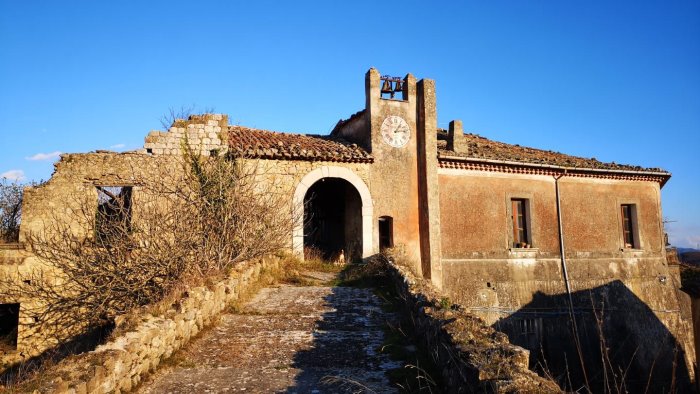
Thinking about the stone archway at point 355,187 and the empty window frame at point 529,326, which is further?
the empty window frame at point 529,326

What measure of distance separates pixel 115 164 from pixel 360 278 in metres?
6.73

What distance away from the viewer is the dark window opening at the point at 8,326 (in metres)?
11.7

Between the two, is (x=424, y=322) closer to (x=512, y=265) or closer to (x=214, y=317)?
(x=214, y=317)

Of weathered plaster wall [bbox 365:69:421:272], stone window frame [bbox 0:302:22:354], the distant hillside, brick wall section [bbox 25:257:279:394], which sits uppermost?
weathered plaster wall [bbox 365:69:421:272]

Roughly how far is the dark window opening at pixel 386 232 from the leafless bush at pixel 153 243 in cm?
304

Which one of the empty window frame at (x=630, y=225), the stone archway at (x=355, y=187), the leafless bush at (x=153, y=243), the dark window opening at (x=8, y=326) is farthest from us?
the empty window frame at (x=630, y=225)

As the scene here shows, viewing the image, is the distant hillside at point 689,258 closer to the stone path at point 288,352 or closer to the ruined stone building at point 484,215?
the ruined stone building at point 484,215

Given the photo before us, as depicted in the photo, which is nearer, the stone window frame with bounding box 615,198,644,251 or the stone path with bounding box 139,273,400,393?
the stone path with bounding box 139,273,400,393

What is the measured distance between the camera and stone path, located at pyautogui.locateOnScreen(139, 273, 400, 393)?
6.06 metres

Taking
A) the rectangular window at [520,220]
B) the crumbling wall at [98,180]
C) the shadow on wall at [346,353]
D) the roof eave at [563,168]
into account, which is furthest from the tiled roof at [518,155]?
the shadow on wall at [346,353]

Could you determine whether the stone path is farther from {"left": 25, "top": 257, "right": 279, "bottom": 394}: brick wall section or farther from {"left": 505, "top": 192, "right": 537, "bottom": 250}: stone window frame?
{"left": 505, "top": 192, "right": 537, "bottom": 250}: stone window frame

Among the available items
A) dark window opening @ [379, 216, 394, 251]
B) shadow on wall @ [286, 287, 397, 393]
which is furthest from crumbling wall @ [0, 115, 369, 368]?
shadow on wall @ [286, 287, 397, 393]

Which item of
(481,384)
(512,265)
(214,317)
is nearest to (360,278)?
(214,317)

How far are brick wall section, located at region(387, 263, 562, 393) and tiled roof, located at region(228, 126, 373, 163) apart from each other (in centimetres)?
699
